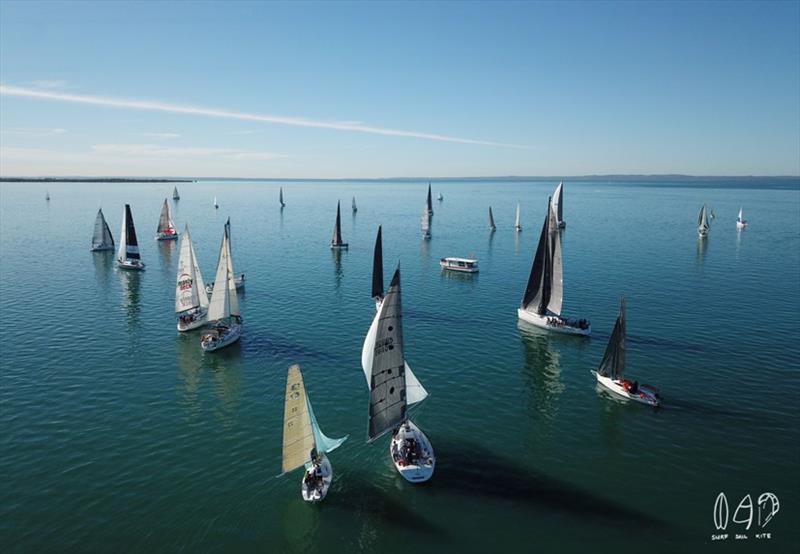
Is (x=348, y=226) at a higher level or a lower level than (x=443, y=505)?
higher

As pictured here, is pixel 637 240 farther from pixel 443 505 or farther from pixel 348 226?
pixel 443 505

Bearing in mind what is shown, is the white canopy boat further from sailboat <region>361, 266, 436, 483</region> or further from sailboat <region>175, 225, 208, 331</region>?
sailboat <region>361, 266, 436, 483</region>

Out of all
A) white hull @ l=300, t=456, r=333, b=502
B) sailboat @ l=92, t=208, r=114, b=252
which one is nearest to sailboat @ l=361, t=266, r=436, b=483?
white hull @ l=300, t=456, r=333, b=502

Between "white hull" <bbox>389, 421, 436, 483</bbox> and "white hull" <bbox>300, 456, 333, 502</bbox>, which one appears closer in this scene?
"white hull" <bbox>300, 456, 333, 502</bbox>

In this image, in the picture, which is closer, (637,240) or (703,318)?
(703,318)

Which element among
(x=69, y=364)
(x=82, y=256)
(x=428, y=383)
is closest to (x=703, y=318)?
(x=428, y=383)

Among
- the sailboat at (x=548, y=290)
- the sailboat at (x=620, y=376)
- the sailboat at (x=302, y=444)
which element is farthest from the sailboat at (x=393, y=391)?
the sailboat at (x=548, y=290)

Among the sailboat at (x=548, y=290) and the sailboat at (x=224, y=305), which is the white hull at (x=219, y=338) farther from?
the sailboat at (x=548, y=290)
